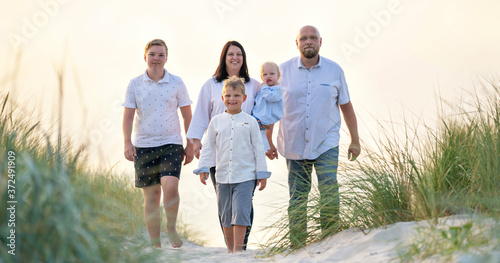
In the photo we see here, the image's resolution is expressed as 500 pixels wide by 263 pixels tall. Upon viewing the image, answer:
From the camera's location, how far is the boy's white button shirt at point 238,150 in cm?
478

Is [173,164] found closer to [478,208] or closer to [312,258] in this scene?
[312,258]

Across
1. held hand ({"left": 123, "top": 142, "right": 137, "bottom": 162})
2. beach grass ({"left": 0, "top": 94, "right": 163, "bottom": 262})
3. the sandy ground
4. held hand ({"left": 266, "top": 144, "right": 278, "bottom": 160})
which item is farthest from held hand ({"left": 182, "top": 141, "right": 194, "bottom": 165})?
beach grass ({"left": 0, "top": 94, "right": 163, "bottom": 262})

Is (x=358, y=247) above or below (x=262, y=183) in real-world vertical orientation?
below

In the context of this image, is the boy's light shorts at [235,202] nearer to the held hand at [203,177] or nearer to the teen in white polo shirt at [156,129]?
the held hand at [203,177]

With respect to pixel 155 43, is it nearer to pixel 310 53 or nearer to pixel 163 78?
pixel 163 78

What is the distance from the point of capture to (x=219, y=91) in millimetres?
5293

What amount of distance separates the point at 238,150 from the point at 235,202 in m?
0.47

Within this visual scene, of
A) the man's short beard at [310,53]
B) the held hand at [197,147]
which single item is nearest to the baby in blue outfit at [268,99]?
the man's short beard at [310,53]

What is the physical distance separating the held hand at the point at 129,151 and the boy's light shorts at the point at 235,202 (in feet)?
3.40

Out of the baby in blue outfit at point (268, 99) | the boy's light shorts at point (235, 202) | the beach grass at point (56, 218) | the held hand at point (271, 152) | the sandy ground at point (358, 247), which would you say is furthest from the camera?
the held hand at point (271, 152)

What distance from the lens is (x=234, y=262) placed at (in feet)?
13.7

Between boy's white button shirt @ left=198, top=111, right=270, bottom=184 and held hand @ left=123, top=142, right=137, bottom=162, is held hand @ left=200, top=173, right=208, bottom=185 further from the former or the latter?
held hand @ left=123, top=142, right=137, bottom=162

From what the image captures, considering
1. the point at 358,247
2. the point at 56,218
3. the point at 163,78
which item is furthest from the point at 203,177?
the point at 56,218

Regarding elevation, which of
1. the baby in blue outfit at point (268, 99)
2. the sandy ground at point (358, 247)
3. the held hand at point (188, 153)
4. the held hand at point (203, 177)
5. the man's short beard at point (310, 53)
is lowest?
the sandy ground at point (358, 247)
